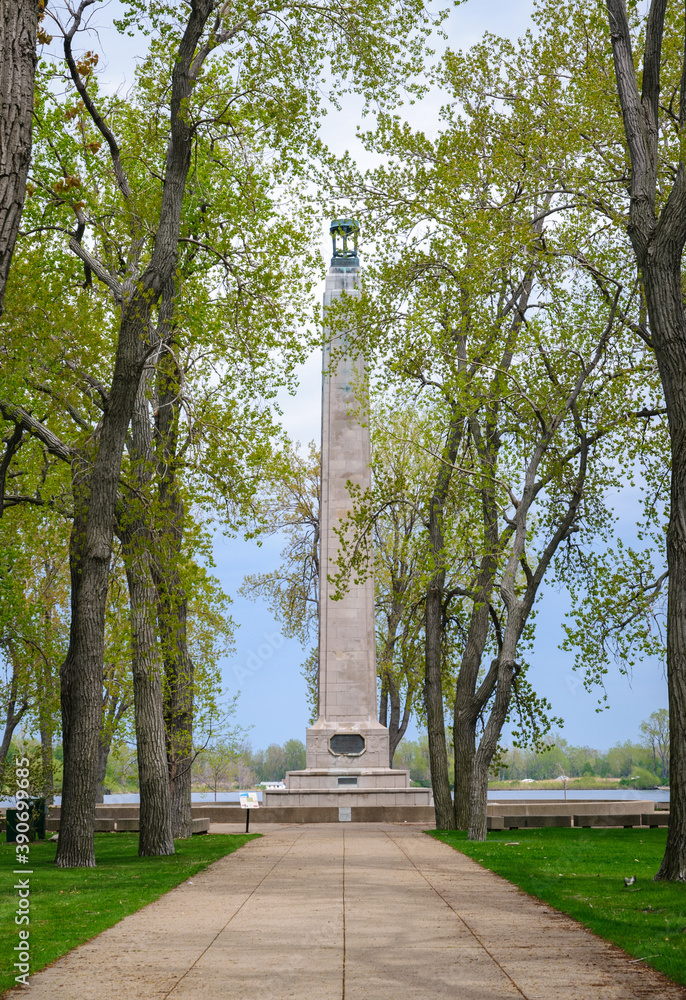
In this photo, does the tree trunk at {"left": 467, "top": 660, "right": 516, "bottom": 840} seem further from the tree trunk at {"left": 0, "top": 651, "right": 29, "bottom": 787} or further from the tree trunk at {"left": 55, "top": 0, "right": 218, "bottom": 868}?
the tree trunk at {"left": 0, "top": 651, "right": 29, "bottom": 787}

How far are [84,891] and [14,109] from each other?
9099mm

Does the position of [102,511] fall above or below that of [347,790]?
above

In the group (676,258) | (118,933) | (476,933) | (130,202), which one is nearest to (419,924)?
(476,933)

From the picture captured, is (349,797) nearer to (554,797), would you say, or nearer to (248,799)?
(248,799)

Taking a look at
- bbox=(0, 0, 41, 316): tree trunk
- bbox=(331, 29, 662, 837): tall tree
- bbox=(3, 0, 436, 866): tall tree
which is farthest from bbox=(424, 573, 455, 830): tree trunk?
bbox=(0, 0, 41, 316): tree trunk

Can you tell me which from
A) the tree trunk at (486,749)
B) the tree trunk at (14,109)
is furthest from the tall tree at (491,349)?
the tree trunk at (14,109)

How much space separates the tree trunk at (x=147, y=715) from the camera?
16.2 metres

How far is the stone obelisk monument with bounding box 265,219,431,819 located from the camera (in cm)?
2775

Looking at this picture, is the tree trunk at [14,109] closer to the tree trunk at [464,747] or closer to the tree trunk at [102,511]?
the tree trunk at [102,511]

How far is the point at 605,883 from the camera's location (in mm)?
11516

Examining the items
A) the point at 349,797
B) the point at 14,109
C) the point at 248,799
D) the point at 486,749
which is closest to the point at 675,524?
the point at 486,749

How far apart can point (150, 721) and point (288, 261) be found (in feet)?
27.9

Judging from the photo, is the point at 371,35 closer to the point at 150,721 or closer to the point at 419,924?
the point at 150,721

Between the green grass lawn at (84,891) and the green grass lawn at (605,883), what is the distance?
14.3 feet
